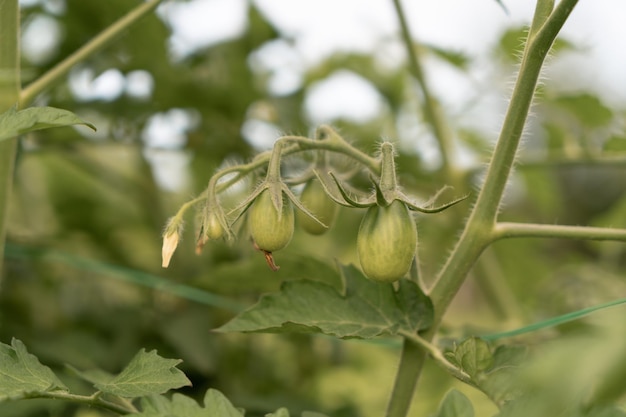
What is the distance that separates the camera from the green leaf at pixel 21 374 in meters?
0.78

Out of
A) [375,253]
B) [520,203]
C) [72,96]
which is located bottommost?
[520,203]

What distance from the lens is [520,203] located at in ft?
16.5

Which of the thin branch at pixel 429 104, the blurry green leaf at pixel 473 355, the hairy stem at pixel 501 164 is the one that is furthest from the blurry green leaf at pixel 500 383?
the thin branch at pixel 429 104

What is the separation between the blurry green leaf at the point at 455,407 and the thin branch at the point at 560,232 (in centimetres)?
20

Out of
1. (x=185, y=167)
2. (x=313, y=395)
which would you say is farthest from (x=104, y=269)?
(x=185, y=167)

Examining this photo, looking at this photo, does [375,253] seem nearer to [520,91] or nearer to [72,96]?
[520,91]

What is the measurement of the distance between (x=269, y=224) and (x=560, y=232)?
0.32 metres

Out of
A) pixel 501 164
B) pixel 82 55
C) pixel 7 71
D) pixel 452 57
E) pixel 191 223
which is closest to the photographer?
pixel 501 164

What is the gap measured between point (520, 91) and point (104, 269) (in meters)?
0.94

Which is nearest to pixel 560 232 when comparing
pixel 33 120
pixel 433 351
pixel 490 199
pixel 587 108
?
pixel 490 199

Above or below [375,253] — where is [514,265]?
below

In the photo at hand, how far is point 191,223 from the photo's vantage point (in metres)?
2.21

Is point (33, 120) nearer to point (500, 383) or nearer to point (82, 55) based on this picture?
point (82, 55)

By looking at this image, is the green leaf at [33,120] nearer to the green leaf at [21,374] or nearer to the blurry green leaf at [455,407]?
the green leaf at [21,374]
